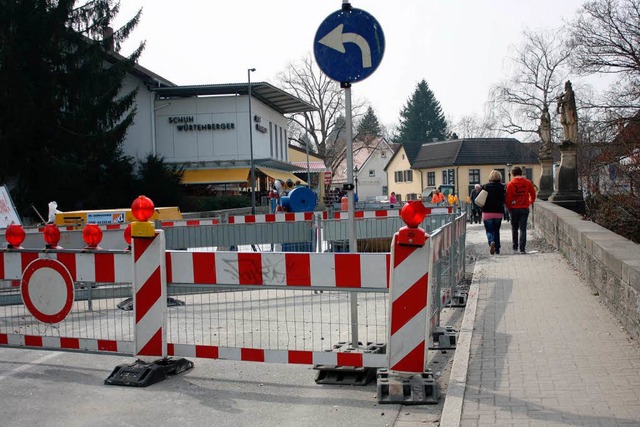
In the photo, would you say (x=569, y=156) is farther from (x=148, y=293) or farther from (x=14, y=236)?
(x=148, y=293)

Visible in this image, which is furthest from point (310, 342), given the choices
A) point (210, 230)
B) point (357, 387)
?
point (210, 230)

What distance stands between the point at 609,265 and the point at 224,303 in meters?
4.21

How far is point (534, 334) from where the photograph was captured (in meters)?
7.67

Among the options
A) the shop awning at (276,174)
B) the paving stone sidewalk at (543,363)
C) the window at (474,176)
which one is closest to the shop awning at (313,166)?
the shop awning at (276,174)

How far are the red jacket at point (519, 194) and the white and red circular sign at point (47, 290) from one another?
10.3 metres

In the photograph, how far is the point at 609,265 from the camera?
8383mm

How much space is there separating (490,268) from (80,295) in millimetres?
7281

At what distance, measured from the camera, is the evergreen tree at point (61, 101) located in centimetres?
3650

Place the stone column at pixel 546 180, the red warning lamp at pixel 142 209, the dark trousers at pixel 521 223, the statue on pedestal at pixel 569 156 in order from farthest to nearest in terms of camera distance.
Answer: the stone column at pixel 546 180 → the statue on pedestal at pixel 569 156 → the dark trousers at pixel 521 223 → the red warning lamp at pixel 142 209

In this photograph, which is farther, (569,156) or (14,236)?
(569,156)

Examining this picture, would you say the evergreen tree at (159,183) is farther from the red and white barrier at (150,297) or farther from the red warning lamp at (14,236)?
the red and white barrier at (150,297)

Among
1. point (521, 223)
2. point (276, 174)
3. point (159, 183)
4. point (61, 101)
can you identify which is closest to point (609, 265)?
point (521, 223)

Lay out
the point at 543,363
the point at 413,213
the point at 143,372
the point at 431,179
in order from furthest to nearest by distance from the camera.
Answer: the point at 431,179 → the point at 143,372 → the point at 543,363 → the point at 413,213

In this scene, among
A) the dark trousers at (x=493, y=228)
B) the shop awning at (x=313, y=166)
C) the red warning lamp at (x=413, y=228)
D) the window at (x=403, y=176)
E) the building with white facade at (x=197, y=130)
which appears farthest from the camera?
the window at (x=403, y=176)
